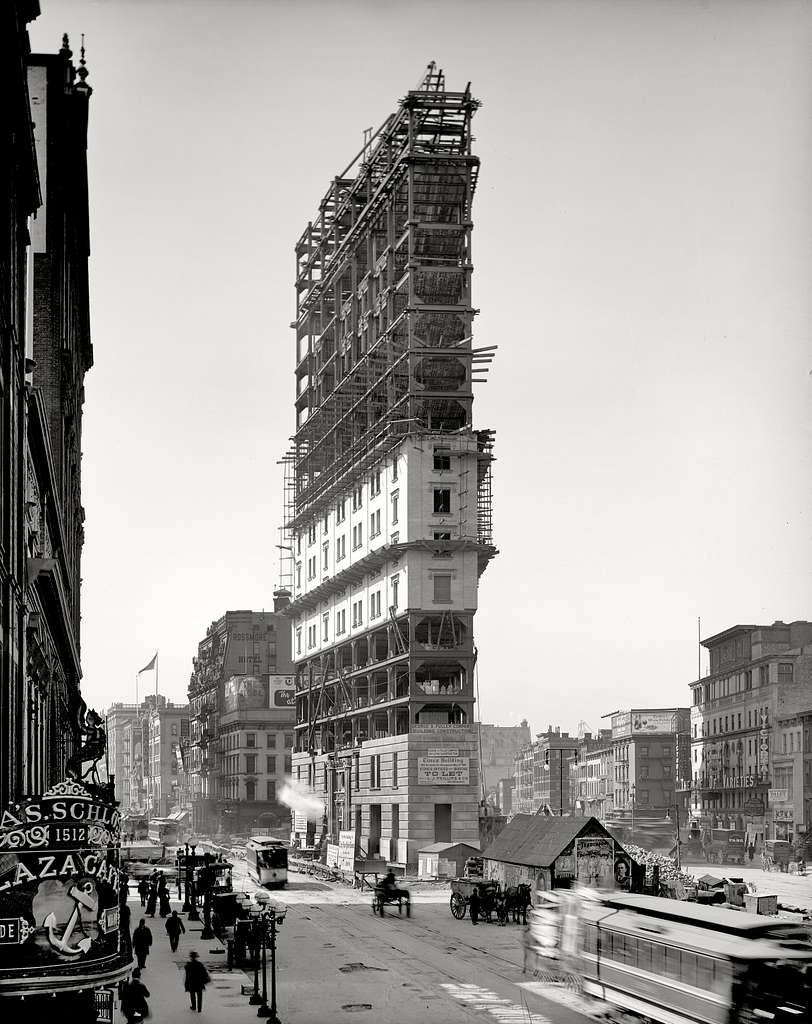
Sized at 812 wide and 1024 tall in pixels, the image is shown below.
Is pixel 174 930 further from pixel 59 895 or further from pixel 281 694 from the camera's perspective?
pixel 281 694

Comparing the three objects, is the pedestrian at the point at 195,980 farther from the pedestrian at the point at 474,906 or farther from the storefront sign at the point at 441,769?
the storefront sign at the point at 441,769

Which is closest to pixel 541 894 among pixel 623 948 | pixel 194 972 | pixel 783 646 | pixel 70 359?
pixel 623 948

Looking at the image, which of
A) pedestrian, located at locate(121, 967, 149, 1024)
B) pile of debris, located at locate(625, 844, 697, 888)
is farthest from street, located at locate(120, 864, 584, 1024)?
pile of debris, located at locate(625, 844, 697, 888)

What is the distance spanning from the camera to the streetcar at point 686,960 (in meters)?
21.7

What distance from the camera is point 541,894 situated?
33.1m

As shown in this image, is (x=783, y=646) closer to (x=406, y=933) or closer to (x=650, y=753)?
(x=650, y=753)

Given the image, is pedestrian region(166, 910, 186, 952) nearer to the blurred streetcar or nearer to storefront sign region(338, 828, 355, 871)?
the blurred streetcar

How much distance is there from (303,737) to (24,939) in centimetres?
9786

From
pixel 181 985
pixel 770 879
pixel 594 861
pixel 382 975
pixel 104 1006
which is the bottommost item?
pixel 770 879

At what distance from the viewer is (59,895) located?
59.1 feet

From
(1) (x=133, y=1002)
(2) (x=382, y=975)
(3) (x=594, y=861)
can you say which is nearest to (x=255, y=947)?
(2) (x=382, y=975)

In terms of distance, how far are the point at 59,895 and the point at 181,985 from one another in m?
19.4

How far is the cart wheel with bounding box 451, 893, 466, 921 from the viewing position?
173ft

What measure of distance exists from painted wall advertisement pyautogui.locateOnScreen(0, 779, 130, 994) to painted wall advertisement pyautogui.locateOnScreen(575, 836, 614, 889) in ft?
102
